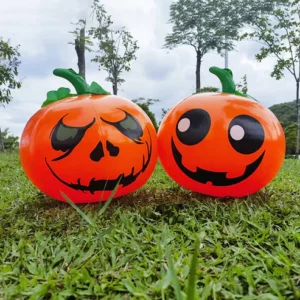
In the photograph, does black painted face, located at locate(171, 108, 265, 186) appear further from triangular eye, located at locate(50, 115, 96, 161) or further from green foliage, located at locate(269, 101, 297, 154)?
green foliage, located at locate(269, 101, 297, 154)

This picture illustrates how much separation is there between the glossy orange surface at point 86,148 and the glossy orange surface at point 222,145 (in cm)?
26

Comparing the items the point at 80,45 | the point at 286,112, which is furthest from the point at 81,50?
the point at 286,112

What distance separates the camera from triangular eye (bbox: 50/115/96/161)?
2568 millimetres

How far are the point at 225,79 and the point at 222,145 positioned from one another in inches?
26.0

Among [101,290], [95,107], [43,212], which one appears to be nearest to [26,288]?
[101,290]

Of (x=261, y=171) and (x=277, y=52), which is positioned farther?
(x=277, y=52)

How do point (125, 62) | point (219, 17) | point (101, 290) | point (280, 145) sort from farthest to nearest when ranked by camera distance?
1. point (219, 17)
2. point (125, 62)
3. point (280, 145)
4. point (101, 290)

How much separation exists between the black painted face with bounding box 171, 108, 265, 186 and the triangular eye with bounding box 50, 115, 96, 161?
67cm

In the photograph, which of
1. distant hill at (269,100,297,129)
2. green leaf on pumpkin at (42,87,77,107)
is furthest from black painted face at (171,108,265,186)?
distant hill at (269,100,297,129)

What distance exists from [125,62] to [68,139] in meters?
12.6

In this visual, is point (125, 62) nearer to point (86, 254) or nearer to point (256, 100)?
point (256, 100)

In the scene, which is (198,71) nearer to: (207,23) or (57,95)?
(207,23)

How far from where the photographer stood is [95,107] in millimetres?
2676

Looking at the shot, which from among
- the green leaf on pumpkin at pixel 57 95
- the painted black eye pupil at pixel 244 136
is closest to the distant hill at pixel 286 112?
the painted black eye pupil at pixel 244 136
